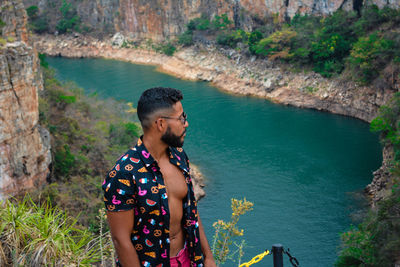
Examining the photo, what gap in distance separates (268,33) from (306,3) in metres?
3.70

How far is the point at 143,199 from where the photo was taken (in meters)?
2.60

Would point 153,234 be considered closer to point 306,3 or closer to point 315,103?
point 315,103

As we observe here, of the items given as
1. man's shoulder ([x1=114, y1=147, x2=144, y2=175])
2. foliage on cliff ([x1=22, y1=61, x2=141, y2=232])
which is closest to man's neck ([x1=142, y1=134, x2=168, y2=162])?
man's shoulder ([x1=114, y1=147, x2=144, y2=175])

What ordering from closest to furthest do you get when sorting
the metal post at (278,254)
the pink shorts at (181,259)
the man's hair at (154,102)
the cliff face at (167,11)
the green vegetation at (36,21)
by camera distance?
1. the man's hair at (154,102)
2. the pink shorts at (181,259)
3. the metal post at (278,254)
4. the cliff face at (167,11)
5. the green vegetation at (36,21)

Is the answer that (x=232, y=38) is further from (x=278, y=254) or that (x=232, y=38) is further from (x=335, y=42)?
(x=278, y=254)

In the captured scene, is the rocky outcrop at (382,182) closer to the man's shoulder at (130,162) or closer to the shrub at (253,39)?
the man's shoulder at (130,162)

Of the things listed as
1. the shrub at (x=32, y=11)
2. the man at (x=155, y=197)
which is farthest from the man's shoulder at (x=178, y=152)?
the shrub at (x=32, y=11)

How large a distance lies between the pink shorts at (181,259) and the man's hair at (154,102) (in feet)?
2.78

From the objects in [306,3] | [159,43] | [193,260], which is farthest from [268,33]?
[193,260]

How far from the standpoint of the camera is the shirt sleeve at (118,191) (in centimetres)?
252

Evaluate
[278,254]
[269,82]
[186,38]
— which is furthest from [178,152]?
[186,38]

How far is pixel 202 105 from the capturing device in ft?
97.0

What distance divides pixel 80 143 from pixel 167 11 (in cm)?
2986

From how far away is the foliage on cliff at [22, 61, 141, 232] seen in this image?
14758mm
